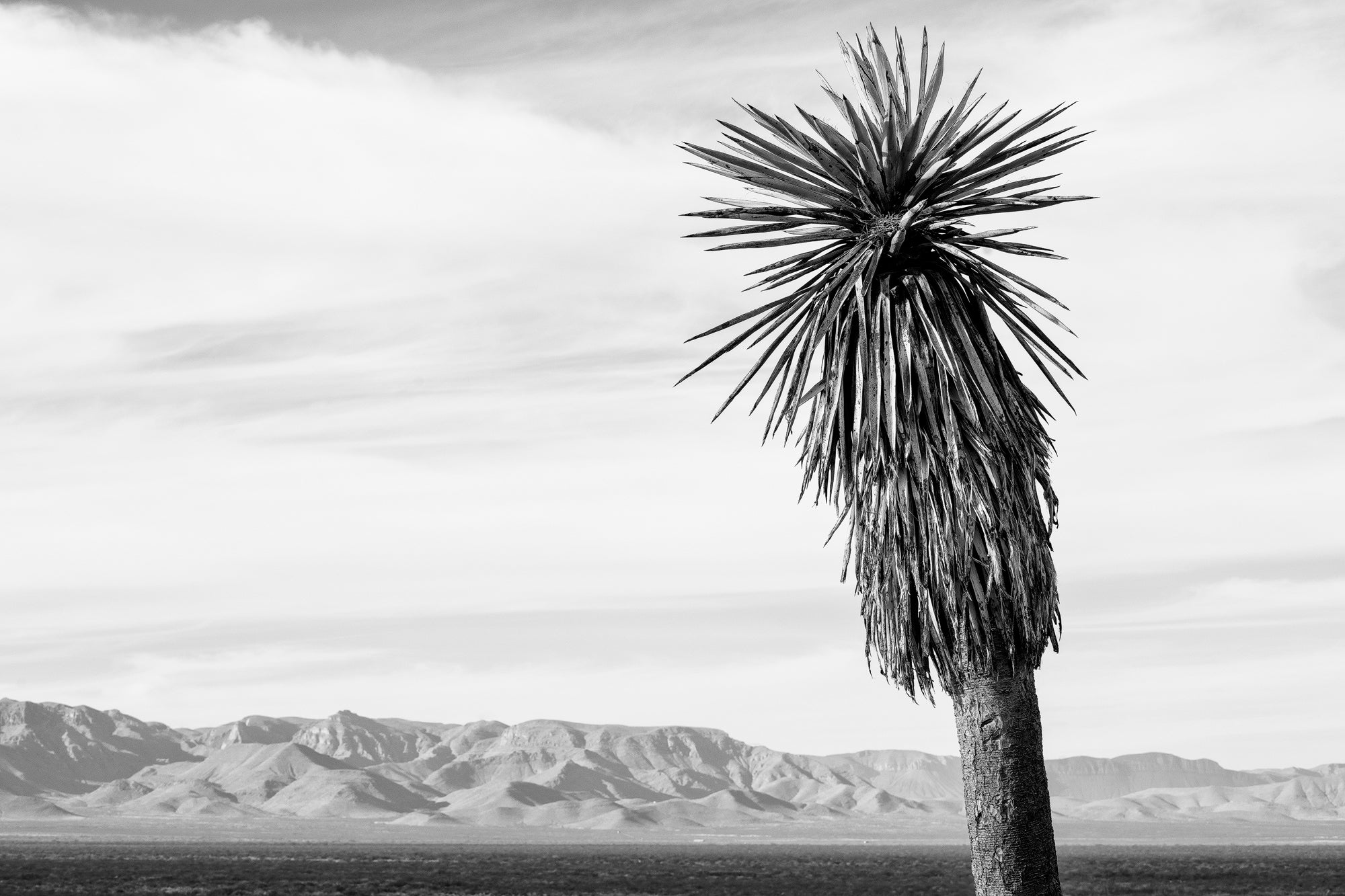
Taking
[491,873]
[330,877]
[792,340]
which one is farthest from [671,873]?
[792,340]

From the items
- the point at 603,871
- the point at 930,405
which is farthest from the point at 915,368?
the point at 603,871

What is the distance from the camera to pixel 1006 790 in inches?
609

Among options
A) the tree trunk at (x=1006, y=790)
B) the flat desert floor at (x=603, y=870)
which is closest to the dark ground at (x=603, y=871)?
the flat desert floor at (x=603, y=870)

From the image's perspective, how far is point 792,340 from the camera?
57.6 ft

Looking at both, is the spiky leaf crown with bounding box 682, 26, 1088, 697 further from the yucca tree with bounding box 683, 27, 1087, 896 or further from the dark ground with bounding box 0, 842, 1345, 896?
the dark ground with bounding box 0, 842, 1345, 896

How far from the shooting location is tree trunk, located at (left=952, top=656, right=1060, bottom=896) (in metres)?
15.4

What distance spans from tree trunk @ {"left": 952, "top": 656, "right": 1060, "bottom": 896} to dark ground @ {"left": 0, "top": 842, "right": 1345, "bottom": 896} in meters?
56.7

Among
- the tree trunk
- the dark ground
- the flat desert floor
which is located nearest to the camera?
the tree trunk

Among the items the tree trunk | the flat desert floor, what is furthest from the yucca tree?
the flat desert floor

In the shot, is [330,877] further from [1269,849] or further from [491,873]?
[1269,849]

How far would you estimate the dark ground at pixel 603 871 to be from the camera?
74.3 metres

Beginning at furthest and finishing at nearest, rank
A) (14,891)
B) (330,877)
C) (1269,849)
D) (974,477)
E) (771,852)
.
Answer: (1269,849) < (771,852) < (330,877) < (14,891) < (974,477)

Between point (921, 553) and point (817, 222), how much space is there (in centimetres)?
435

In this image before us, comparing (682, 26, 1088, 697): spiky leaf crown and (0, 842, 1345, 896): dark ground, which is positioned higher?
(682, 26, 1088, 697): spiky leaf crown
